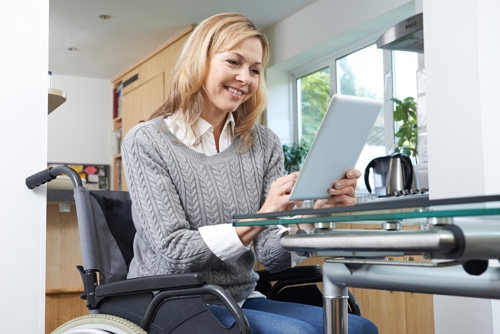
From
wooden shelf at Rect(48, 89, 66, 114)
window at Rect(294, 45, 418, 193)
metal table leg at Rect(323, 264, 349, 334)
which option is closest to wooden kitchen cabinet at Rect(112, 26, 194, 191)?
window at Rect(294, 45, 418, 193)

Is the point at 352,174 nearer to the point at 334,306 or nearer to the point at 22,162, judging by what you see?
the point at 334,306

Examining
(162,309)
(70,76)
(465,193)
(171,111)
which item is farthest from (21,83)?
(70,76)

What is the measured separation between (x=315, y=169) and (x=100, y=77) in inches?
291

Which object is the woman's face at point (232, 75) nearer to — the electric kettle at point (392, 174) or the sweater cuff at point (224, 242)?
the sweater cuff at point (224, 242)

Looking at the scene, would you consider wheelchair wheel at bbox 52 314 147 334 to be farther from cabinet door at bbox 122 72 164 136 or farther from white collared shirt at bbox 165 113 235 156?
cabinet door at bbox 122 72 164 136

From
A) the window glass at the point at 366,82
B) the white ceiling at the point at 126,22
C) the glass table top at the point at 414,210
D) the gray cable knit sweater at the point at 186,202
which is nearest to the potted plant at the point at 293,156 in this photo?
the window glass at the point at 366,82

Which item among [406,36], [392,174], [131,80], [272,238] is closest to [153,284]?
[272,238]

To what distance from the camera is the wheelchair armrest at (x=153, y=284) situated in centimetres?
116

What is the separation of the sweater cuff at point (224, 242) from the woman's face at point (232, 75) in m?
0.37

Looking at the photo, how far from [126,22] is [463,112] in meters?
4.60

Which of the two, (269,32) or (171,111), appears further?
(269,32)

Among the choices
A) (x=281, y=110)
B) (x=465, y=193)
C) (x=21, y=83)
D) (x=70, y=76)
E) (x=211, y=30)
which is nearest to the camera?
(x=211, y=30)

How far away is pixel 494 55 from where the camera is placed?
5.95 ft

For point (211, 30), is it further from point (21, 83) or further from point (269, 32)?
point (269, 32)
